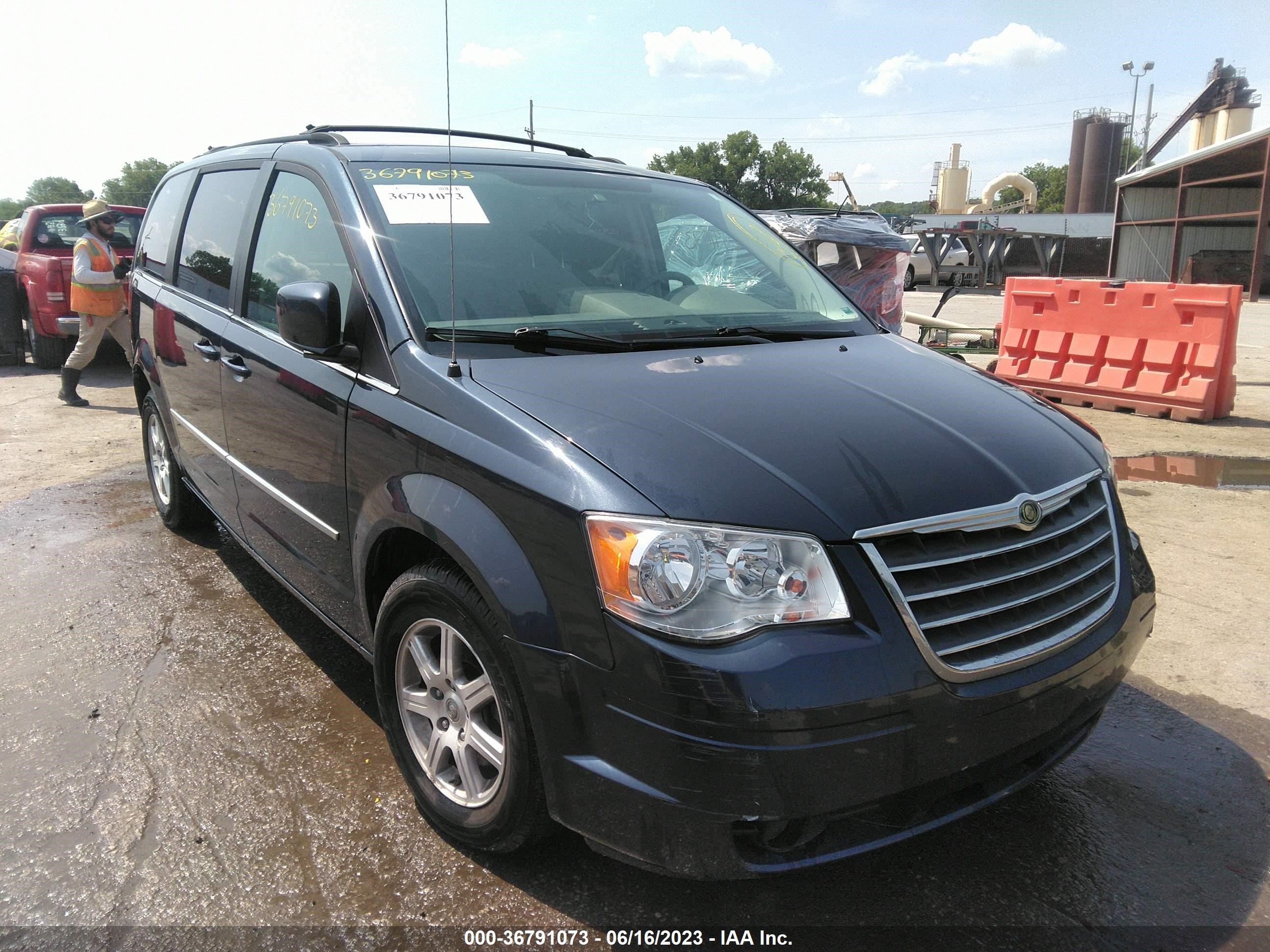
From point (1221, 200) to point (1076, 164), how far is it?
150 feet

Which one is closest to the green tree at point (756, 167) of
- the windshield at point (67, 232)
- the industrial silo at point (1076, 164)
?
the industrial silo at point (1076, 164)

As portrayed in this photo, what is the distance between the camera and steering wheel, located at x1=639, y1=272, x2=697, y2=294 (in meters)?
3.19

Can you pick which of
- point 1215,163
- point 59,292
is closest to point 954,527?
point 59,292

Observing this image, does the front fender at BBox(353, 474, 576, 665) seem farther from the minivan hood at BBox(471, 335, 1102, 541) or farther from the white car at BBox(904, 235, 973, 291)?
the white car at BBox(904, 235, 973, 291)

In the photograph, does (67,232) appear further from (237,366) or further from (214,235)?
(237,366)

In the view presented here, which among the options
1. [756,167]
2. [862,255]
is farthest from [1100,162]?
[862,255]

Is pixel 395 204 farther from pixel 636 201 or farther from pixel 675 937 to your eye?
pixel 675 937

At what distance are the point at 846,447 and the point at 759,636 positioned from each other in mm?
576

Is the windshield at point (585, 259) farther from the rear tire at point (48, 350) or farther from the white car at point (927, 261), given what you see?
the white car at point (927, 261)

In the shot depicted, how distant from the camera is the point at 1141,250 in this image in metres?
29.9

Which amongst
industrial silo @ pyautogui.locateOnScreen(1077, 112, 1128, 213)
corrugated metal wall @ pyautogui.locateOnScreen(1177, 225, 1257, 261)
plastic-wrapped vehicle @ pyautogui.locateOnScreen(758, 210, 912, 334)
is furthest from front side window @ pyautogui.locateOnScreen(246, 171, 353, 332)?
industrial silo @ pyautogui.locateOnScreen(1077, 112, 1128, 213)

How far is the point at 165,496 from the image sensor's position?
514 centimetres

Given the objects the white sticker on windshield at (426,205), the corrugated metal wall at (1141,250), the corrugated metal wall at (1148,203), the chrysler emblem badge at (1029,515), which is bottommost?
the chrysler emblem badge at (1029,515)

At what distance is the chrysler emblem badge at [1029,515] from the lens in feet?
7.11
